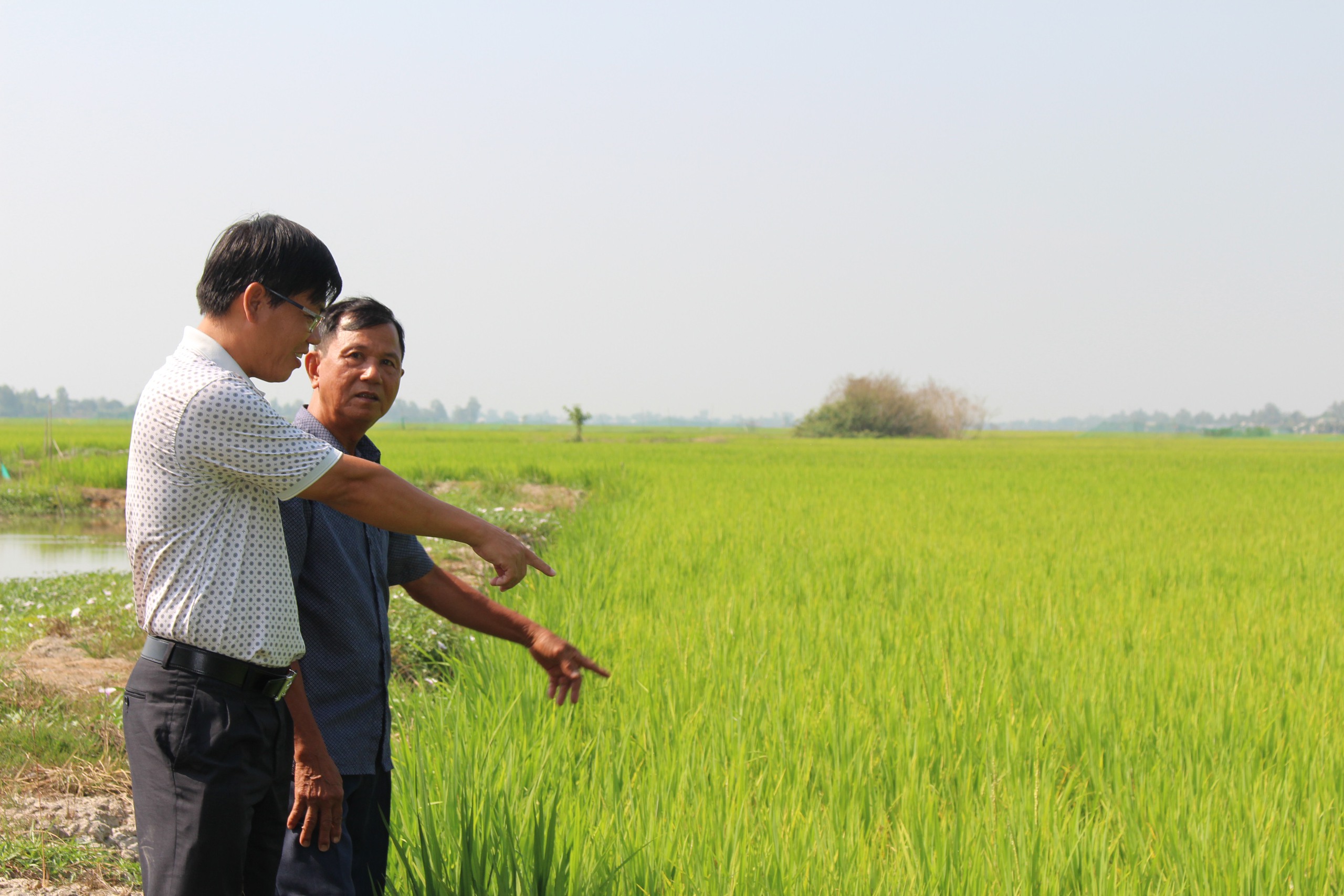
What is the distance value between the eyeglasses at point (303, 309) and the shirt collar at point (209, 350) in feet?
0.34

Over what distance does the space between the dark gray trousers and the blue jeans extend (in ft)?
0.60

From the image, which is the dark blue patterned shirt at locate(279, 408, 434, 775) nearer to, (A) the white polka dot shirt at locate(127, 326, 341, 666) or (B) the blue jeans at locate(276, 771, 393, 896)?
(B) the blue jeans at locate(276, 771, 393, 896)

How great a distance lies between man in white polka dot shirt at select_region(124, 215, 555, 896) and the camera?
1.25 meters

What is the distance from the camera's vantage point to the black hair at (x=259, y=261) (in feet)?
4.45

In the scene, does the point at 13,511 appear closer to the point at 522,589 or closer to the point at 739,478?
the point at 739,478

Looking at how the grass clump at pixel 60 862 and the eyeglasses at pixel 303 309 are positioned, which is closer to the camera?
the eyeglasses at pixel 303 309

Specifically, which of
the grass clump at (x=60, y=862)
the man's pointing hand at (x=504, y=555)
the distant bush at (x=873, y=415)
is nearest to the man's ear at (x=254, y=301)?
the man's pointing hand at (x=504, y=555)

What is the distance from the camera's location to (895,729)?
283 centimetres

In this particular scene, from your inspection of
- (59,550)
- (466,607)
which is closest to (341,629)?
(466,607)

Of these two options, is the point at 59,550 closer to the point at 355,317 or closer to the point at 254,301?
the point at 355,317

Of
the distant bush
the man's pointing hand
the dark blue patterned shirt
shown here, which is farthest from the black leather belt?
the distant bush

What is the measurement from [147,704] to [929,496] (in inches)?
421

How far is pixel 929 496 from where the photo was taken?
1129 cm

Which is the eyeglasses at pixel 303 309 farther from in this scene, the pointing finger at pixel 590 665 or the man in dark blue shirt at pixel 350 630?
the pointing finger at pixel 590 665
